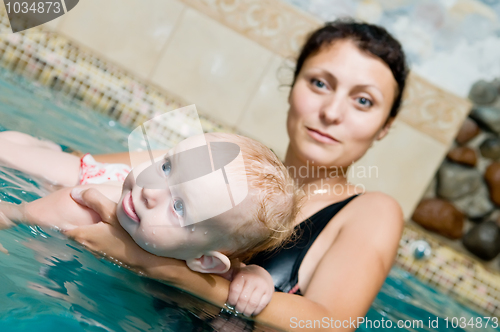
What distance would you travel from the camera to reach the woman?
3.98ft

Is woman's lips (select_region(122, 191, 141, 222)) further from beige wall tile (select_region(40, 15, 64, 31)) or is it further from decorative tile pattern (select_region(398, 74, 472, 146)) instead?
beige wall tile (select_region(40, 15, 64, 31))

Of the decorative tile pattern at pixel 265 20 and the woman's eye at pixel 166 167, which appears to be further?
the decorative tile pattern at pixel 265 20

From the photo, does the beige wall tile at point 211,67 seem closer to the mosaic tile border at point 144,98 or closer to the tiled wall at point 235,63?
the tiled wall at point 235,63

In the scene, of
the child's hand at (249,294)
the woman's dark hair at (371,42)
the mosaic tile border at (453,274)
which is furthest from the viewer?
the mosaic tile border at (453,274)

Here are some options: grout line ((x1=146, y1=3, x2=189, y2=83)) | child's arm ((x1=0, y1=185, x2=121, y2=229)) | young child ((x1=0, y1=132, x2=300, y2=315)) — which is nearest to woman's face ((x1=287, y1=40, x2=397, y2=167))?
young child ((x1=0, y1=132, x2=300, y2=315))

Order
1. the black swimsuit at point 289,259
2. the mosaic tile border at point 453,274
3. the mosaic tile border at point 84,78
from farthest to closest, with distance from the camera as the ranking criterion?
the mosaic tile border at point 84,78
the mosaic tile border at point 453,274
the black swimsuit at point 289,259

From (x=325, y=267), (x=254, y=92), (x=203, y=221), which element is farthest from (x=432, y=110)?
(x=203, y=221)

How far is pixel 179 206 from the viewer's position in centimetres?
109

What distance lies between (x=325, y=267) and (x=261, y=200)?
51cm

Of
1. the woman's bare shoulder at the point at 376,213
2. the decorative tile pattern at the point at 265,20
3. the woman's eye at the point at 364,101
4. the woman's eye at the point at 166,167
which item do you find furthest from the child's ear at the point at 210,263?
the decorative tile pattern at the point at 265,20

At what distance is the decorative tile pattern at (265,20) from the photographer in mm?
4789

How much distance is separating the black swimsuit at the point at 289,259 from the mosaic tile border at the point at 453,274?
111 inches

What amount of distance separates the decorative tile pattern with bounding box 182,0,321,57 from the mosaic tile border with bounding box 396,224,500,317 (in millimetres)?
2419

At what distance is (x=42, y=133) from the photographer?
8.51 feet
